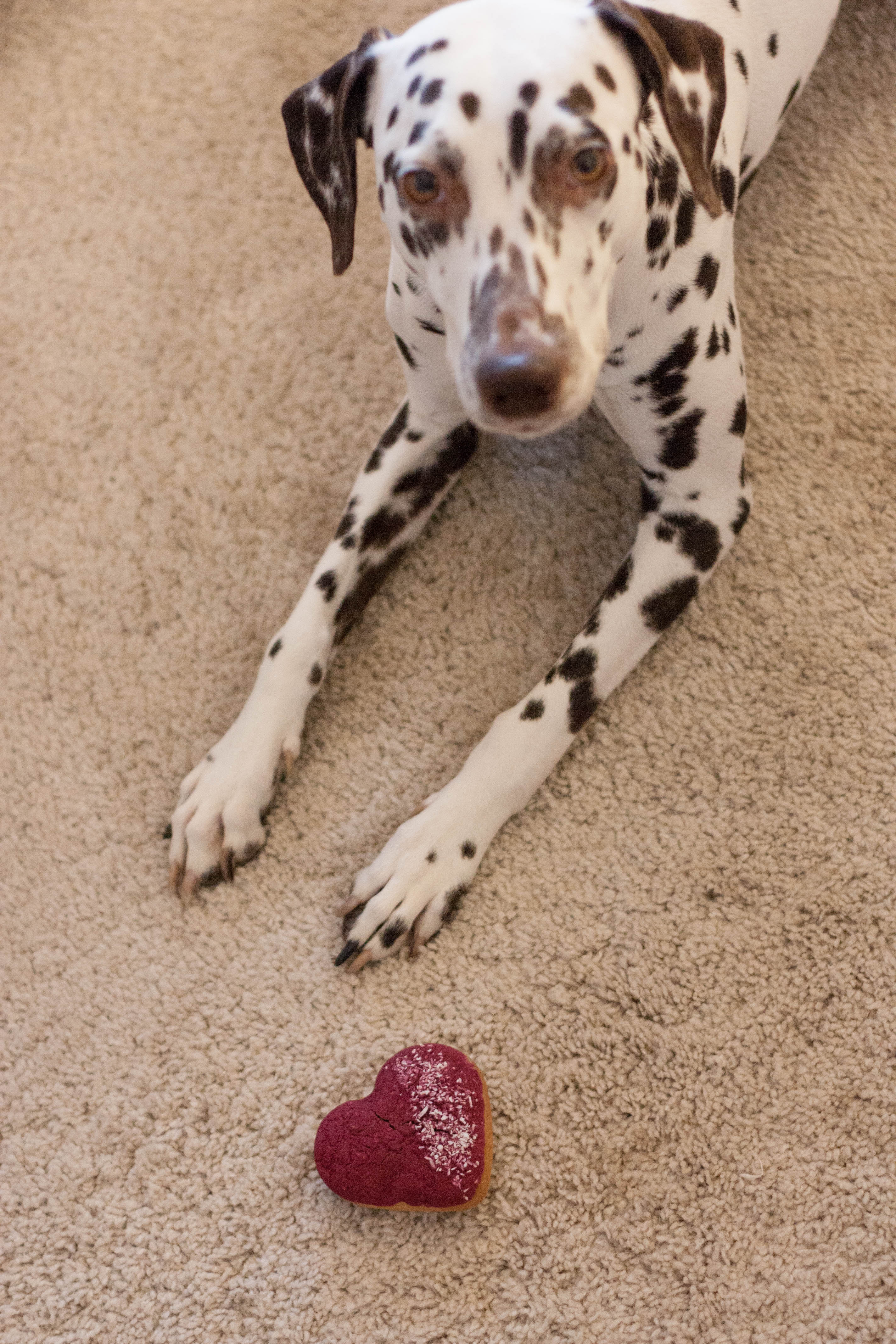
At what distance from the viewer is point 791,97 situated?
2.09 metres

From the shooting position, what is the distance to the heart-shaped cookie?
1562mm

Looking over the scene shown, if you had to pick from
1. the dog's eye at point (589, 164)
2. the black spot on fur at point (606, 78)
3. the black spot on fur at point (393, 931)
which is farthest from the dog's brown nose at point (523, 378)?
the black spot on fur at point (393, 931)

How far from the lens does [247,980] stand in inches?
74.0

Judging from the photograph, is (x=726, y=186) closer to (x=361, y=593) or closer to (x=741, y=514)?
(x=741, y=514)

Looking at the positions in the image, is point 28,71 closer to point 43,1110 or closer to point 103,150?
point 103,150

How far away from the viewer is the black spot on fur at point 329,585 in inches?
78.3

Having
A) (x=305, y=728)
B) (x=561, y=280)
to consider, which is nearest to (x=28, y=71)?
(x=305, y=728)

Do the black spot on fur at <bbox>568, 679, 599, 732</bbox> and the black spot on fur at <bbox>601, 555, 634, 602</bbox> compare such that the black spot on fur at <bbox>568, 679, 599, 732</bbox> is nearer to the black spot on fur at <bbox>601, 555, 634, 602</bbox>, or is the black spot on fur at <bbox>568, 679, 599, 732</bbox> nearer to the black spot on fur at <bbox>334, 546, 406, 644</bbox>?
the black spot on fur at <bbox>601, 555, 634, 602</bbox>

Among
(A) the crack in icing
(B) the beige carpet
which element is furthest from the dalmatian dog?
(A) the crack in icing

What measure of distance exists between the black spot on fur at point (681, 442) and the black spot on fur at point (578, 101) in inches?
21.9

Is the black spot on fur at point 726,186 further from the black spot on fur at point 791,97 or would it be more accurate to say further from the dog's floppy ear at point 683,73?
the black spot on fur at point 791,97

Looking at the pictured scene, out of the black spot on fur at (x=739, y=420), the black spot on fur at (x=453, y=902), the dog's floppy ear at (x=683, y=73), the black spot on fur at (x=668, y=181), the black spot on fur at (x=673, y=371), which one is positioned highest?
the dog's floppy ear at (x=683, y=73)

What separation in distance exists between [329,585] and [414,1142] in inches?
37.5

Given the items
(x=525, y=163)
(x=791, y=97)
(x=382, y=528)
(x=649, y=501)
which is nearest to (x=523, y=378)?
(x=525, y=163)
